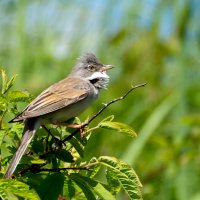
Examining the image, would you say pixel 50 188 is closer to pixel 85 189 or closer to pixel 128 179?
pixel 85 189

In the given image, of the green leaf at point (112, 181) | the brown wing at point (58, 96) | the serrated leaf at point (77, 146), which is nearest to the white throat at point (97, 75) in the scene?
the brown wing at point (58, 96)

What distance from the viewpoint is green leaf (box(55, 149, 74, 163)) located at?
141 inches

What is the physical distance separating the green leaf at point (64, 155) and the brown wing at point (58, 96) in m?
0.54

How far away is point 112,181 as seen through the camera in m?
3.50

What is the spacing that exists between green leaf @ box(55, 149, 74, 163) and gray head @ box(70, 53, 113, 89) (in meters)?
1.77

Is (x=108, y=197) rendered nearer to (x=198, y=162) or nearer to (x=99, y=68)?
(x=99, y=68)

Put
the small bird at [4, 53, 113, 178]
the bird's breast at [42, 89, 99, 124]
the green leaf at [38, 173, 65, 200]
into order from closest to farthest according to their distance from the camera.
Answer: the green leaf at [38, 173, 65, 200] < the small bird at [4, 53, 113, 178] < the bird's breast at [42, 89, 99, 124]

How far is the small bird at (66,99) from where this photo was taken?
155 inches

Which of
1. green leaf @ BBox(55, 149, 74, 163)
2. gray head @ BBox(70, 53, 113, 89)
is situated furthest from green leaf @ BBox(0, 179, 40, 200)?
gray head @ BBox(70, 53, 113, 89)

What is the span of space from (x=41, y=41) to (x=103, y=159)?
5.73 m

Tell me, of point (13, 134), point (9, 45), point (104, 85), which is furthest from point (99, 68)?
point (9, 45)

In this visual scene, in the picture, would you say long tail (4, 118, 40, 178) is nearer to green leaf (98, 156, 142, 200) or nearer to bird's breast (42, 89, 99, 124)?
bird's breast (42, 89, 99, 124)

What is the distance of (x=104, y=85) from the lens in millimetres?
5195

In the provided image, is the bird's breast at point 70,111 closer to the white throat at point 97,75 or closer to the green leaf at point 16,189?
the white throat at point 97,75
